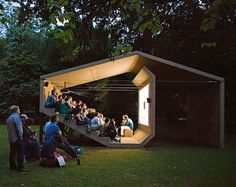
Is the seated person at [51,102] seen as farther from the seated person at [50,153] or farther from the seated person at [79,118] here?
the seated person at [50,153]

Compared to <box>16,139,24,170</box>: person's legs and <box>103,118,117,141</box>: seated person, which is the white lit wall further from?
<box>16,139,24,170</box>: person's legs

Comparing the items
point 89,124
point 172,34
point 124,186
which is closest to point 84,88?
point 172,34

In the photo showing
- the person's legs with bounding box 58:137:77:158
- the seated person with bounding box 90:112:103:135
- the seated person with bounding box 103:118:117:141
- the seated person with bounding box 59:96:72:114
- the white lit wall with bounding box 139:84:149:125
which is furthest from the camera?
the white lit wall with bounding box 139:84:149:125

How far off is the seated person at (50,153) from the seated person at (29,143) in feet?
2.58

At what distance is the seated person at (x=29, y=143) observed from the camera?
45.6 ft

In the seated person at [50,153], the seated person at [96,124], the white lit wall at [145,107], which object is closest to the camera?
the seated person at [50,153]

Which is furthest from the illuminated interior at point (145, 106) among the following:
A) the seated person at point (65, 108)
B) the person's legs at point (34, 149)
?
the person's legs at point (34, 149)

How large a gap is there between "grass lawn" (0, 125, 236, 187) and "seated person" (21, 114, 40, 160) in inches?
22.8

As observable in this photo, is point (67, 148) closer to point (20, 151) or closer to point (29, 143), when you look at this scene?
point (29, 143)

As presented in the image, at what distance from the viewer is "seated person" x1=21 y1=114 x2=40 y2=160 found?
13888mm

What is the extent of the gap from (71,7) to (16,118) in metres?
5.34

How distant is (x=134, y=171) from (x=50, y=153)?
252 cm

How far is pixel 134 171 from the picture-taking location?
12438 mm

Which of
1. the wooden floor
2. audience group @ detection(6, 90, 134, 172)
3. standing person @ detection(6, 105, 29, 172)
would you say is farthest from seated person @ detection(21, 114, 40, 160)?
the wooden floor
